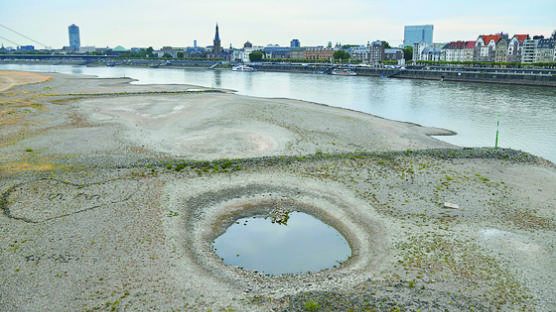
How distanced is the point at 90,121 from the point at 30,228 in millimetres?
27824

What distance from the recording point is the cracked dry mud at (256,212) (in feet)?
42.3

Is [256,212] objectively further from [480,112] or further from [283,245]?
[480,112]

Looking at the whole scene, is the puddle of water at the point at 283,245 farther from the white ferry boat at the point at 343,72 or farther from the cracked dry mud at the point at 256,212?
the white ferry boat at the point at 343,72

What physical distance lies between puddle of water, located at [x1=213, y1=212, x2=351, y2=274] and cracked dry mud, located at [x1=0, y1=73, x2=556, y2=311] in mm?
720

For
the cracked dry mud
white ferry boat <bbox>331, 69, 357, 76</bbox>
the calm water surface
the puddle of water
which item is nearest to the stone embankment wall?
white ferry boat <bbox>331, 69, 357, 76</bbox>

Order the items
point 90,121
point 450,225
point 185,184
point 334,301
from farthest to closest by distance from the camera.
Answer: point 90,121 < point 185,184 < point 450,225 < point 334,301

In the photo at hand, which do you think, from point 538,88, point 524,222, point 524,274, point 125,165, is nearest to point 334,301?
point 524,274

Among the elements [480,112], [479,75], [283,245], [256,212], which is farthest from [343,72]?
[283,245]

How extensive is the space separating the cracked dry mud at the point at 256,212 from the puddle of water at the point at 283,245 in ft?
2.36

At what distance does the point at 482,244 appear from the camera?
16.3 meters

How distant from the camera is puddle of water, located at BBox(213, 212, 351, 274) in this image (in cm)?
1623

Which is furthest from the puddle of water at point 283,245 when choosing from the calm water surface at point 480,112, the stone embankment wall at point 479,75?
the stone embankment wall at point 479,75

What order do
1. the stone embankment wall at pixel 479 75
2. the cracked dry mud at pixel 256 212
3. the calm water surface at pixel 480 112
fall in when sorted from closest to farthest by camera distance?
the cracked dry mud at pixel 256 212
the calm water surface at pixel 480 112
the stone embankment wall at pixel 479 75

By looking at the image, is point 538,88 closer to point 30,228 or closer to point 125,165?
point 125,165
